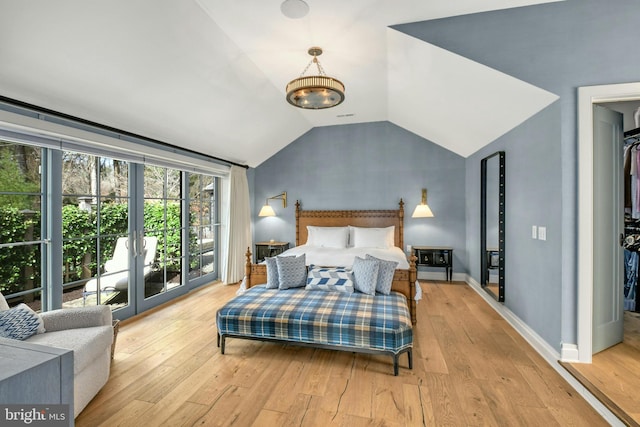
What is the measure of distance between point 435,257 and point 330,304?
9.48 ft

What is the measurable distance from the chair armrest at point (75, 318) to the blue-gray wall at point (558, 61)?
11.0 ft

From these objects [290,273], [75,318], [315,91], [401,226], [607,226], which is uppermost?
[315,91]

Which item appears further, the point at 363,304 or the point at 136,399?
the point at 363,304

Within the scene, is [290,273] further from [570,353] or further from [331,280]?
[570,353]

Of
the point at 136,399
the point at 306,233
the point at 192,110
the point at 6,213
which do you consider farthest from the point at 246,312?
the point at 306,233

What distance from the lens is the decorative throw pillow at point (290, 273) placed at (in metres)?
3.26

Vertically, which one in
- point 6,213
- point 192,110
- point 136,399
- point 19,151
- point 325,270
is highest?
point 192,110

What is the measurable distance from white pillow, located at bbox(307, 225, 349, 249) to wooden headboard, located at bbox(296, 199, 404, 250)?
0.36m

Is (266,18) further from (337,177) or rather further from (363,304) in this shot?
(337,177)

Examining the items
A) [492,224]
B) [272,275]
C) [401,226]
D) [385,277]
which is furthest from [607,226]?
[272,275]

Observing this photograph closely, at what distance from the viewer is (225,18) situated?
2.48 metres

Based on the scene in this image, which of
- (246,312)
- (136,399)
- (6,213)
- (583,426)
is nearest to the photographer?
(583,426)

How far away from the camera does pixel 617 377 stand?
83.4 inches

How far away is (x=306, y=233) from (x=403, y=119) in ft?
8.46
